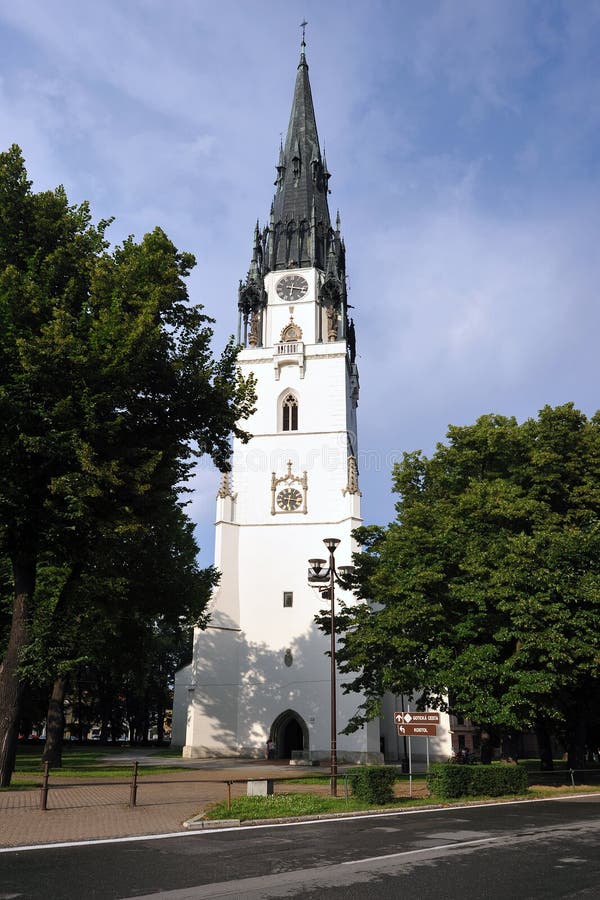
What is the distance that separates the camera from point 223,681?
40.1 m

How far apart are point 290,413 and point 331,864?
38293mm

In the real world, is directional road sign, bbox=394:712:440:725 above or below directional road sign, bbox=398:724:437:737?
above

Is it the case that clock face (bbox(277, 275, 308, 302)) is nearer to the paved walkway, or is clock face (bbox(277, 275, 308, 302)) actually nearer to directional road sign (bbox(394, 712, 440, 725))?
the paved walkway

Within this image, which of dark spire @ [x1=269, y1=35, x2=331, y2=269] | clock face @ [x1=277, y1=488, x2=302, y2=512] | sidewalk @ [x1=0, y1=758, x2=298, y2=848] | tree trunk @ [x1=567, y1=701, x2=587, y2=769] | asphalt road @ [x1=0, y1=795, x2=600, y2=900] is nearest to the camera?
asphalt road @ [x1=0, y1=795, x2=600, y2=900]

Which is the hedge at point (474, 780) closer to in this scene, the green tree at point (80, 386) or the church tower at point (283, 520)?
the green tree at point (80, 386)

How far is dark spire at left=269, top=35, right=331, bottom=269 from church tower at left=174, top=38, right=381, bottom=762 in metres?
0.21

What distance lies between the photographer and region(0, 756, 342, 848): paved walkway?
1108 centimetres

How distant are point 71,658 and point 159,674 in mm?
54360

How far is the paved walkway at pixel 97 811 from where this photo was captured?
11.1 meters

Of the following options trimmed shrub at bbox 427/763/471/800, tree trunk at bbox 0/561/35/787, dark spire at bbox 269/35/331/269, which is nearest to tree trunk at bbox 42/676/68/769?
tree trunk at bbox 0/561/35/787

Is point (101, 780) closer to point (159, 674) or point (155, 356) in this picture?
point (155, 356)

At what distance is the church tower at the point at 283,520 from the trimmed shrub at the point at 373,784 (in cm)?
2183

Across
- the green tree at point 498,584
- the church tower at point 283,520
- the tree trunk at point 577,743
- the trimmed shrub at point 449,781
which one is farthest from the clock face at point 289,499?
the trimmed shrub at point 449,781

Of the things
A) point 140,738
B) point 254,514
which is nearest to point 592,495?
point 254,514
